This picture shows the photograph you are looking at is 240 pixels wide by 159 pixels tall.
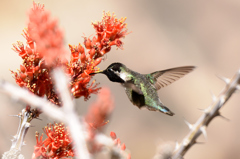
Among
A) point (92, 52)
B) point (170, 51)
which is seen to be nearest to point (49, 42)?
point (92, 52)

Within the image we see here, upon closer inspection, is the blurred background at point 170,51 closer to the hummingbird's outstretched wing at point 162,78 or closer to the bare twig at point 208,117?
the hummingbird's outstretched wing at point 162,78

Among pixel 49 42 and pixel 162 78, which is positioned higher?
pixel 162 78

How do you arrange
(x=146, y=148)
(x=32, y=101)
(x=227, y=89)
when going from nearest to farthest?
1. (x=32, y=101)
2. (x=227, y=89)
3. (x=146, y=148)

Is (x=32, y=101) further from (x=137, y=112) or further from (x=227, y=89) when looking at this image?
(x=137, y=112)

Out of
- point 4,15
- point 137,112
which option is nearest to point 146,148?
point 137,112

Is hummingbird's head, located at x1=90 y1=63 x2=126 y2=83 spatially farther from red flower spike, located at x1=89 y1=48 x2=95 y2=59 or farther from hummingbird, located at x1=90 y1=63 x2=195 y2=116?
red flower spike, located at x1=89 y1=48 x2=95 y2=59

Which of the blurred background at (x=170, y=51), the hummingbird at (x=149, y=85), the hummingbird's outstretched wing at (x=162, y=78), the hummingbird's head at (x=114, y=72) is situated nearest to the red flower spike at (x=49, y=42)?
the hummingbird's head at (x=114, y=72)

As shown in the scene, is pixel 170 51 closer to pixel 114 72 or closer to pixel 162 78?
pixel 162 78

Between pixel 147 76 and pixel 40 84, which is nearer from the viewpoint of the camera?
pixel 40 84

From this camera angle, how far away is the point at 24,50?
1.66m

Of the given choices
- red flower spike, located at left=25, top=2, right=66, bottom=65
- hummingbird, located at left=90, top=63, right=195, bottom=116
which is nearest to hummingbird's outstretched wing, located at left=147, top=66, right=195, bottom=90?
hummingbird, located at left=90, top=63, right=195, bottom=116

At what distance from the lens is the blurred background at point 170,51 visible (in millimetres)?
5391

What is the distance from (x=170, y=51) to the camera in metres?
5.98

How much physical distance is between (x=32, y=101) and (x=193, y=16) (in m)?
6.00
